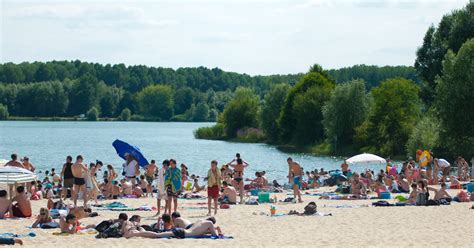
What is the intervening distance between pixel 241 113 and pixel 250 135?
11.2 feet

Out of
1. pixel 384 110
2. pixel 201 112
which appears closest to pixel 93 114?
pixel 201 112

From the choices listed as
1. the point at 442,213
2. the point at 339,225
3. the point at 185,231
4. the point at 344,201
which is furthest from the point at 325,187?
the point at 185,231

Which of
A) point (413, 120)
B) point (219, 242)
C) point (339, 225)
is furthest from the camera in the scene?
point (413, 120)

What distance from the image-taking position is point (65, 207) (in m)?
22.4

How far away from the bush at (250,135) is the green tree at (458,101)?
44598 mm

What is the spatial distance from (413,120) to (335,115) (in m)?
6.56

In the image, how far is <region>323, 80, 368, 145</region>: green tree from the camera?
228ft

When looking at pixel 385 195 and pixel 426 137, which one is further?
pixel 426 137

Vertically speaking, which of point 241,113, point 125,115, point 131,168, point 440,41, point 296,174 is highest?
point 440,41

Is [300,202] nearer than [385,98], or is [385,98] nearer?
[300,202]

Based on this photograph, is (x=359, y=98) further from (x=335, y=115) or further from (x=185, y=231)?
(x=185, y=231)

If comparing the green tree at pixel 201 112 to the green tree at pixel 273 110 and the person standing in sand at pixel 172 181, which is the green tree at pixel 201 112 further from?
the person standing in sand at pixel 172 181

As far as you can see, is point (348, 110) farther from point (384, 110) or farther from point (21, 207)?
point (21, 207)

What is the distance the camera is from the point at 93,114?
175m
